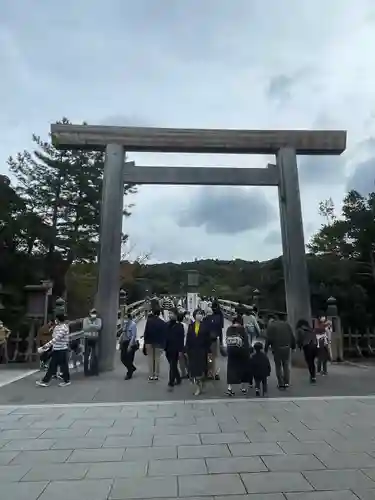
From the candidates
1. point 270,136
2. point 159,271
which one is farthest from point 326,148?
point 159,271

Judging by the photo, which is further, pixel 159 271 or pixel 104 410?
pixel 159 271

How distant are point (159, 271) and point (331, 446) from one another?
49.1 metres

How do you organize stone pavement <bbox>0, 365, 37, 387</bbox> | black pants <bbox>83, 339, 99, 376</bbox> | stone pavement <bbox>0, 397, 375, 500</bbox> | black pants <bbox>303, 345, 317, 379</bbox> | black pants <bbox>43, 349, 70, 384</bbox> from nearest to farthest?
stone pavement <bbox>0, 397, 375, 500</bbox>
black pants <bbox>43, 349, 70, 384</bbox>
black pants <bbox>303, 345, 317, 379</bbox>
stone pavement <bbox>0, 365, 37, 387</bbox>
black pants <bbox>83, 339, 99, 376</bbox>

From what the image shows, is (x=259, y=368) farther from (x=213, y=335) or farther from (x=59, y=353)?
(x=59, y=353)

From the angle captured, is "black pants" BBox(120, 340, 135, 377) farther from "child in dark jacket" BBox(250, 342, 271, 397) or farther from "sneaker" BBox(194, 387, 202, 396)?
"child in dark jacket" BBox(250, 342, 271, 397)

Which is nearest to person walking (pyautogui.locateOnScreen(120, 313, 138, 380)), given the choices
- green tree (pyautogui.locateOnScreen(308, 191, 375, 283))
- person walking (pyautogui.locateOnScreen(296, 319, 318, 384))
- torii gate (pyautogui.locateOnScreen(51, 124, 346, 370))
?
torii gate (pyautogui.locateOnScreen(51, 124, 346, 370))

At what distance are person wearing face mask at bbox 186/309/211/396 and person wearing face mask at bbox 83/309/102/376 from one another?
2961 mm

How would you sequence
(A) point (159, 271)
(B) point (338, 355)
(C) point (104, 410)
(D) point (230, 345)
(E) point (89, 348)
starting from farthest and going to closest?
(A) point (159, 271), (B) point (338, 355), (E) point (89, 348), (D) point (230, 345), (C) point (104, 410)

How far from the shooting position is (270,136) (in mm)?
12758

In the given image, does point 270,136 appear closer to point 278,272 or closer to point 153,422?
point 153,422

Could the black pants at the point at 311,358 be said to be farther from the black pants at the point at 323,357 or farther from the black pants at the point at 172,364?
the black pants at the point at 172,364

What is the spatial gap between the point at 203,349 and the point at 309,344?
2.68 m

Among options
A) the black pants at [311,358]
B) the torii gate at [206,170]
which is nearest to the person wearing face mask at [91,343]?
the torii gate at [206,170]

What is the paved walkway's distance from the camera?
8.26 meters
